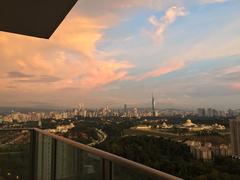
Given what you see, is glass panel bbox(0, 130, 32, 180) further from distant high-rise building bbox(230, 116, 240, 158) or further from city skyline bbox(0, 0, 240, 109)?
distant high-rise building bbox(230, 116, 240, 158)

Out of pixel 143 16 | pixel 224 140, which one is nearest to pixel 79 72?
pixel 143 16

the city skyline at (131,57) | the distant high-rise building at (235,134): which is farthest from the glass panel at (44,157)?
the distant high-rise building at (235,134)

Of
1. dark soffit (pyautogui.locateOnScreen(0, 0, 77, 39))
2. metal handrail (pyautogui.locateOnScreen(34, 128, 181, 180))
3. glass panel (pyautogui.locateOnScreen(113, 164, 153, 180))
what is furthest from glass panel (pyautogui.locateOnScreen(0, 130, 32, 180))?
glass panel (pyautogui.locateOnScreen(113, 164, 153, 180))

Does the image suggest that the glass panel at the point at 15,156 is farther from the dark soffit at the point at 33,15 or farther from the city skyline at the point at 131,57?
the city skyline at the point at 131,57

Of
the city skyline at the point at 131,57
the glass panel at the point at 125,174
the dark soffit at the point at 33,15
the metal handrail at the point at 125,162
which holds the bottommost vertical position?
the glass panel at the point at 125,174

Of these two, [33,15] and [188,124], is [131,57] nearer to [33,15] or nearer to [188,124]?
[188,124]

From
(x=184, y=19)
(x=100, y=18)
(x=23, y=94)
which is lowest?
(x=23, y=94)

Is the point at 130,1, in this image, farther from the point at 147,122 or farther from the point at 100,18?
the point at 147,122
